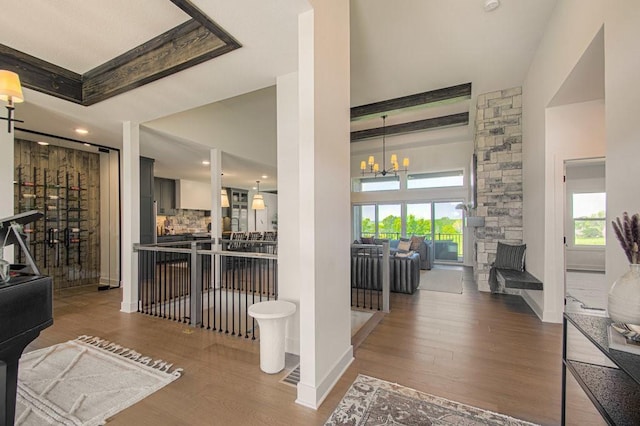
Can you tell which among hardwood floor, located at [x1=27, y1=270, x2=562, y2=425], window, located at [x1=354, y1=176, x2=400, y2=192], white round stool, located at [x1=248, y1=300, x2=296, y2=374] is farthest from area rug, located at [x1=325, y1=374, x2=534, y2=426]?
window, located at [x1=354, y1=176, x2=400, y2=192]

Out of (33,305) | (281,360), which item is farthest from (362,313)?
(33,305)

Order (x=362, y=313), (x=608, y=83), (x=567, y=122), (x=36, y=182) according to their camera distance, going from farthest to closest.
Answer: (x=36, y=182)
(x=362, y=313)
(x=567, y=122)
(x=608, y=83)

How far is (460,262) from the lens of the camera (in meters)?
8.36

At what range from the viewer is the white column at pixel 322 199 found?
79.7 inches

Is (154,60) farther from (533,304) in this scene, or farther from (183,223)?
(183,223)

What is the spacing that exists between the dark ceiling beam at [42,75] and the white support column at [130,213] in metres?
0.79

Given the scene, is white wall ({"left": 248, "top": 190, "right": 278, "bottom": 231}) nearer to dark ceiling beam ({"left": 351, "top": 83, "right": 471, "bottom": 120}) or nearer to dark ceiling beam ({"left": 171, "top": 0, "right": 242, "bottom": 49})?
dark ceiling beam ({"left": 351, "top": 83, "right": 471, "bottom": 120})

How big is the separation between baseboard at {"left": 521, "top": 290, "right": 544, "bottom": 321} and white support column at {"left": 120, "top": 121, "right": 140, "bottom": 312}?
5761mm

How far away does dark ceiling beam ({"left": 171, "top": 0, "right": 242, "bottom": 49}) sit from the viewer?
2.04 metres

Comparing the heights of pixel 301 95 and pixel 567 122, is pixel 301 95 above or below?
below

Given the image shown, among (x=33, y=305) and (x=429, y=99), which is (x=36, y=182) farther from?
(x=429, y=99)

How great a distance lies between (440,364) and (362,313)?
1.54 meters

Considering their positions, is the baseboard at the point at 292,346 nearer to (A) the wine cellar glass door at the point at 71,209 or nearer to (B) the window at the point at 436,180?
(A) the wine cellar glass door at the point at 71,209

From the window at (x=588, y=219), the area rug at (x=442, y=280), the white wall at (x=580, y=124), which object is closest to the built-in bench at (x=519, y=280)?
the white wall at (x=580, y=124)
